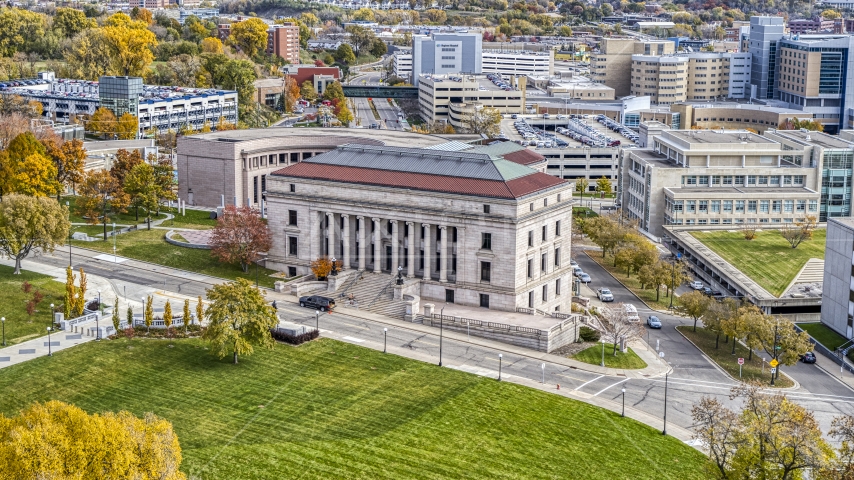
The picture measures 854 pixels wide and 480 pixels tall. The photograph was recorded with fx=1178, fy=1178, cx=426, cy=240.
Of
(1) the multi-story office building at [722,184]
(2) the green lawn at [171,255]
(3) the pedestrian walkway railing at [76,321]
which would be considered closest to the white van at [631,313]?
(2) the green lawn at [171,255]

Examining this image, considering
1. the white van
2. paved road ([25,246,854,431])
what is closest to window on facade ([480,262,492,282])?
paved road ([25,246,854,431])

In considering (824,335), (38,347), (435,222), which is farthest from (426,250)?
(824,335)

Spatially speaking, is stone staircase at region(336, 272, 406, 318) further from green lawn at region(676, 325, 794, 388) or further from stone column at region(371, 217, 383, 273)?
green lawn at region(676, 325, 794, 388)

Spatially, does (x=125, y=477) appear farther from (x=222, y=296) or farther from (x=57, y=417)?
(x=222, y=296)

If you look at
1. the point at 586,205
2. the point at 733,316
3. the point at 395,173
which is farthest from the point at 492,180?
the point at 586,205

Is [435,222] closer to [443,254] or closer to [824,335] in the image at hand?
[443,254]

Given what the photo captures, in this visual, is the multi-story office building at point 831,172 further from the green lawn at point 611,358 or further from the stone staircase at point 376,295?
the stone staircase at point 376,295
